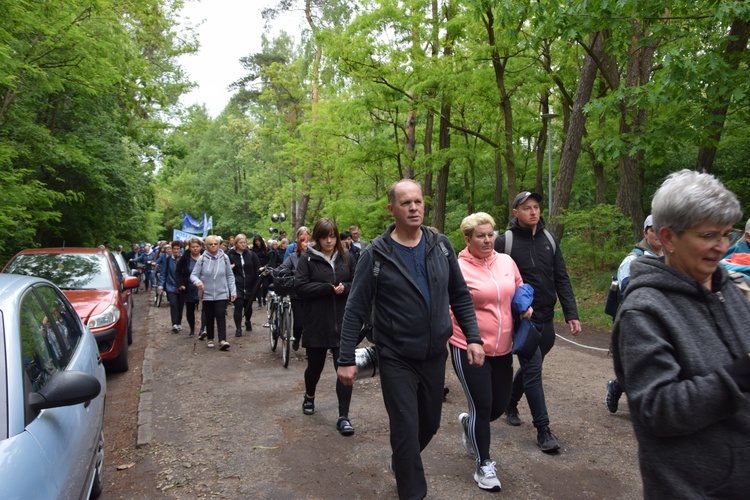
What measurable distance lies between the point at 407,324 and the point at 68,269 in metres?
7.09

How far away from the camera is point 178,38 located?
28422 millimetres

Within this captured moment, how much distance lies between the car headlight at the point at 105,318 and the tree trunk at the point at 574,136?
10.0 meters

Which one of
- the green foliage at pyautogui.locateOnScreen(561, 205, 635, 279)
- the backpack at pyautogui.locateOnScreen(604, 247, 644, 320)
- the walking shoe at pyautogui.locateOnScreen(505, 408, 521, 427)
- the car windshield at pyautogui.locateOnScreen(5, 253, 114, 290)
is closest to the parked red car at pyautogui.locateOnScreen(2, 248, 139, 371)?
the car windshield at pyautogui.locateOnScreen(5, 253, 114, 290)

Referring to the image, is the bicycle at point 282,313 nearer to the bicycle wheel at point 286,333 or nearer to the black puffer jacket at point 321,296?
the bicycle wheel at point 286,333

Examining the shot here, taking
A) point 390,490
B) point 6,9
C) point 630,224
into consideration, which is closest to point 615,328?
point 390,490

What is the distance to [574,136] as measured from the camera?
45.7 feet

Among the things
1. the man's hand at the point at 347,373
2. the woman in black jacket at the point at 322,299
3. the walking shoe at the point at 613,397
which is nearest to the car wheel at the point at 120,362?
the woman in black jacket at the point at 322,299

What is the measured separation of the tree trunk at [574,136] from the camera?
1355 centimetres

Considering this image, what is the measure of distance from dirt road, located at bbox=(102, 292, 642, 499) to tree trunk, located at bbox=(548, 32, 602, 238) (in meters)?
6.73

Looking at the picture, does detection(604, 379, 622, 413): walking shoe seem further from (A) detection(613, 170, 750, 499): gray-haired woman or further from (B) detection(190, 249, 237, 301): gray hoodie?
(B) detection(190, 249, 237, 301): gray hoodie

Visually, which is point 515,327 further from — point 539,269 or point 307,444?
point 307,444

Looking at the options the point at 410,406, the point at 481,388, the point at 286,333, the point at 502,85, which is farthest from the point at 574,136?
the point at 410,406

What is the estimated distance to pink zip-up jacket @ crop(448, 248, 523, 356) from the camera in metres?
4.32

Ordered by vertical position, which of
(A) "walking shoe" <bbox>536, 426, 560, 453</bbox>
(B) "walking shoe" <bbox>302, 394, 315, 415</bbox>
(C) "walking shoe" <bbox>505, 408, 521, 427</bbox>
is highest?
(A) "walking shoe" <bbox>536, 426, 560, 453</bbox>
